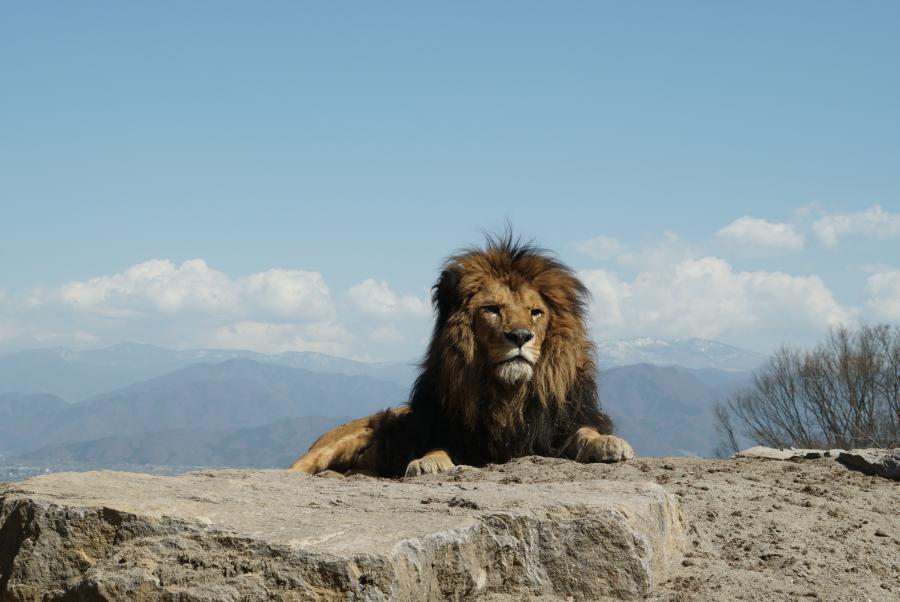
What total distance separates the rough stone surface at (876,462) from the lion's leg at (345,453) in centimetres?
385

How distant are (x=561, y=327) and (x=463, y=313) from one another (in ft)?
2.62

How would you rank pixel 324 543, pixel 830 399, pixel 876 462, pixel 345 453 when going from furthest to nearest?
pixel 830 399 → pixel 345 453 → pixel 876 462 → pixel 324 543

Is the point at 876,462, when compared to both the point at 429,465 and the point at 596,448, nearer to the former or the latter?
the point at 596,448

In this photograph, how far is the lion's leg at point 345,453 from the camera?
870 centimetres

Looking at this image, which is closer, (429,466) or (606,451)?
(429,466)

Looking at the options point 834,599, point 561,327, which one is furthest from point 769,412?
point 834,599

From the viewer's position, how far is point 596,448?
23.9 ft

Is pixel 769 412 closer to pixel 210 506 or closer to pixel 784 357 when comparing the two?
pixel 784 357

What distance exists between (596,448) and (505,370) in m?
0.91

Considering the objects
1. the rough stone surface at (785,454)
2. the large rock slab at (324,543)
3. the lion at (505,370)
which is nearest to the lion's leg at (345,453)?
the lion at (505,370)

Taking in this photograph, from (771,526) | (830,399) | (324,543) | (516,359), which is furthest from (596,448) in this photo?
(830,399)

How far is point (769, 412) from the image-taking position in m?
46.4

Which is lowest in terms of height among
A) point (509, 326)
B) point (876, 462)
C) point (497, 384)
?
point (876, 462)

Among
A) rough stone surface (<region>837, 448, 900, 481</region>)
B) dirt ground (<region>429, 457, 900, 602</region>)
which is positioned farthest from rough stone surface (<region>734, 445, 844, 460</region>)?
dirt ground (<region>429, 457, 900, 602</region>)
